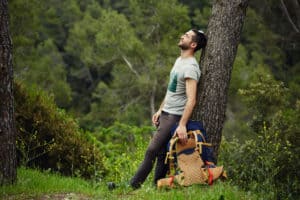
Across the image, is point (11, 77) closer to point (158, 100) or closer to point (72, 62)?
point (158, 100)

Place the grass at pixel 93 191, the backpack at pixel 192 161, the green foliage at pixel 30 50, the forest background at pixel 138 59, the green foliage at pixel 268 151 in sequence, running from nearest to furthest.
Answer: the grass at pixel 93 191, the backpack at pixel 192 161, the green foliage at pixel 268 151, the forest background at pixel 138 59, the green foliage at pixel 30 50

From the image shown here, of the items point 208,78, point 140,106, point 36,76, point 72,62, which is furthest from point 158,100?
point 208,78

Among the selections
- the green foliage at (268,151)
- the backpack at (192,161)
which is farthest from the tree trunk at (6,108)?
the green foliage at (268,151)

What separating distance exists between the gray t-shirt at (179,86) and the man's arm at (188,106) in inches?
4.6

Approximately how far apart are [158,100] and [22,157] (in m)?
25.0

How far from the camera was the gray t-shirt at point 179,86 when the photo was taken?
6.41 m

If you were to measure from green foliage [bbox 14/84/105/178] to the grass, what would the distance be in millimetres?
990

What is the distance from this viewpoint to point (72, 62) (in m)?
42.8

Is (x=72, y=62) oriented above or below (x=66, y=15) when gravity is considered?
below

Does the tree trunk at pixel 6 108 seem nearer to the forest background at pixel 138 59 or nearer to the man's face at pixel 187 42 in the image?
the man's face at pixel 187 42

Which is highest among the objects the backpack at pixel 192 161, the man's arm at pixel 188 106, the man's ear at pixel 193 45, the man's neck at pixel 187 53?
the man's ear at pixel 193 45

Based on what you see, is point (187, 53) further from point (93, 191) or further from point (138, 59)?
point (138, 59)

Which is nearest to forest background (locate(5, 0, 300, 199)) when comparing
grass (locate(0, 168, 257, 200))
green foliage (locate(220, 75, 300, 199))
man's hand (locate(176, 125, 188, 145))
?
green foliage (locate(220, 75, 300, 199))

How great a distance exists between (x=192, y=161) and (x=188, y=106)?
0.68 m
